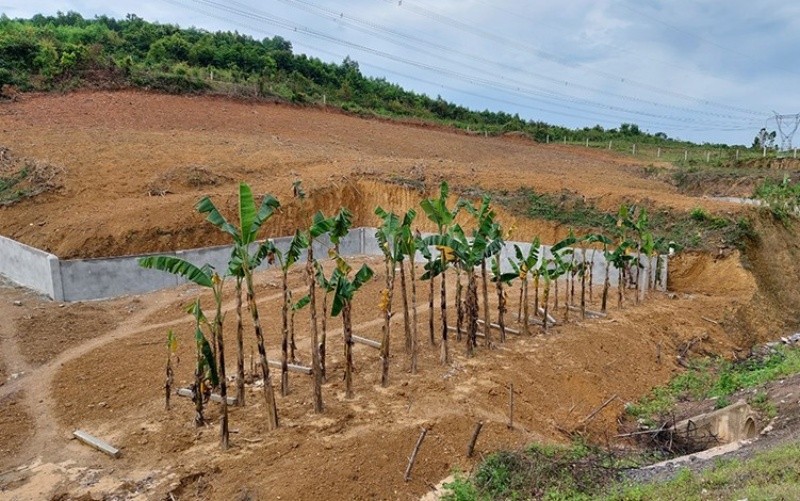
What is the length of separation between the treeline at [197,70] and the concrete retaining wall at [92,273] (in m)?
19.4

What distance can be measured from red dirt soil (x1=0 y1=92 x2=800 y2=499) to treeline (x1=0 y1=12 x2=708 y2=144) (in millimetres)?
5208

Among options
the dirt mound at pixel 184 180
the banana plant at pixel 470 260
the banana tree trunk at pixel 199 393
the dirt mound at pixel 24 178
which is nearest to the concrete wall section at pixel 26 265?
the dirt mound at pixel 24 178

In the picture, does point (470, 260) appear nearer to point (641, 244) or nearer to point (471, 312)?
point (471, 312)

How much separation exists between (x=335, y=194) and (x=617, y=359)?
13.7 meters

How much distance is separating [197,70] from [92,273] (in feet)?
85.4

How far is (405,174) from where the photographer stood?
79.9ft

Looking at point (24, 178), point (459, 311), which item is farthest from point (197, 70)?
point (459, 311)

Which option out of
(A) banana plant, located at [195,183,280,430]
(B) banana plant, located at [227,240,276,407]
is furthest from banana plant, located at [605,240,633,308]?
(A) banana plant, located at [195,183,280,430]

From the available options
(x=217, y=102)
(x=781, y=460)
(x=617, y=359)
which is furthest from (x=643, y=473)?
(x=217, y=102)

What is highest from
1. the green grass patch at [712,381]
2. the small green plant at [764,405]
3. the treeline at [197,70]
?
the treeline at [197,70]

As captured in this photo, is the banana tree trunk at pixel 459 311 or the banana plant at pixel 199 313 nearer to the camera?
the banana plant at pixel 199 313

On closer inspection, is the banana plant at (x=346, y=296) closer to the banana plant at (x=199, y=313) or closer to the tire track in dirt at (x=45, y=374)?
the banana plant at (x=199, y=313)

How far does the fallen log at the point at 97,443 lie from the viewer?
27.3ft

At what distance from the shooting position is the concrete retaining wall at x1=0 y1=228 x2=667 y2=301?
15.2 meters
